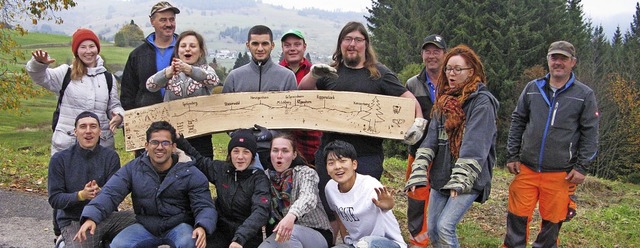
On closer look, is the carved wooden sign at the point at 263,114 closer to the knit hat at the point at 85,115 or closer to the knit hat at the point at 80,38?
the knit hat at the point at 85,115

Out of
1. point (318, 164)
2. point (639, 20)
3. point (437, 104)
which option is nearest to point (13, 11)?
point (318, 164)

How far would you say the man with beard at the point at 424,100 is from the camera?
5.51 metres

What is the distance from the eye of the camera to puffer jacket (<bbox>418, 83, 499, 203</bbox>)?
14.0 ft

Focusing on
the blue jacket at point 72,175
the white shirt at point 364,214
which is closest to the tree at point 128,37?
the blue jacket at point 72,175

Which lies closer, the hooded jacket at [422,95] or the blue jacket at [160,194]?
the blue jacket at [160,194]

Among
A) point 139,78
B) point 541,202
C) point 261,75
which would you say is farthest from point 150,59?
point 541,202

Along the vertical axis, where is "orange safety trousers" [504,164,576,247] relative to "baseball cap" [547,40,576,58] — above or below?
below

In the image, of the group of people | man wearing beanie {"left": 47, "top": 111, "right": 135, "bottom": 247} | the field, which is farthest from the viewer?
the field

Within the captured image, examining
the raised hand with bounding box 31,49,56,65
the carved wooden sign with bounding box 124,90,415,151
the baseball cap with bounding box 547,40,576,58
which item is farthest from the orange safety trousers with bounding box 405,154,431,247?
the raised hand with bounding box 31,49,56,65

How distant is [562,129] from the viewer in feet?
17.7

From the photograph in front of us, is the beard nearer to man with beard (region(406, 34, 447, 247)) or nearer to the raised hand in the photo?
man with beard (region(406, 34, 447, 247))

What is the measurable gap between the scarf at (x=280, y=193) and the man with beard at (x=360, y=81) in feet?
0.97

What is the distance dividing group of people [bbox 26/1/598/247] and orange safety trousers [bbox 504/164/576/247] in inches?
0.4

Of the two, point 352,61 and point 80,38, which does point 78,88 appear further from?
point 352,61
